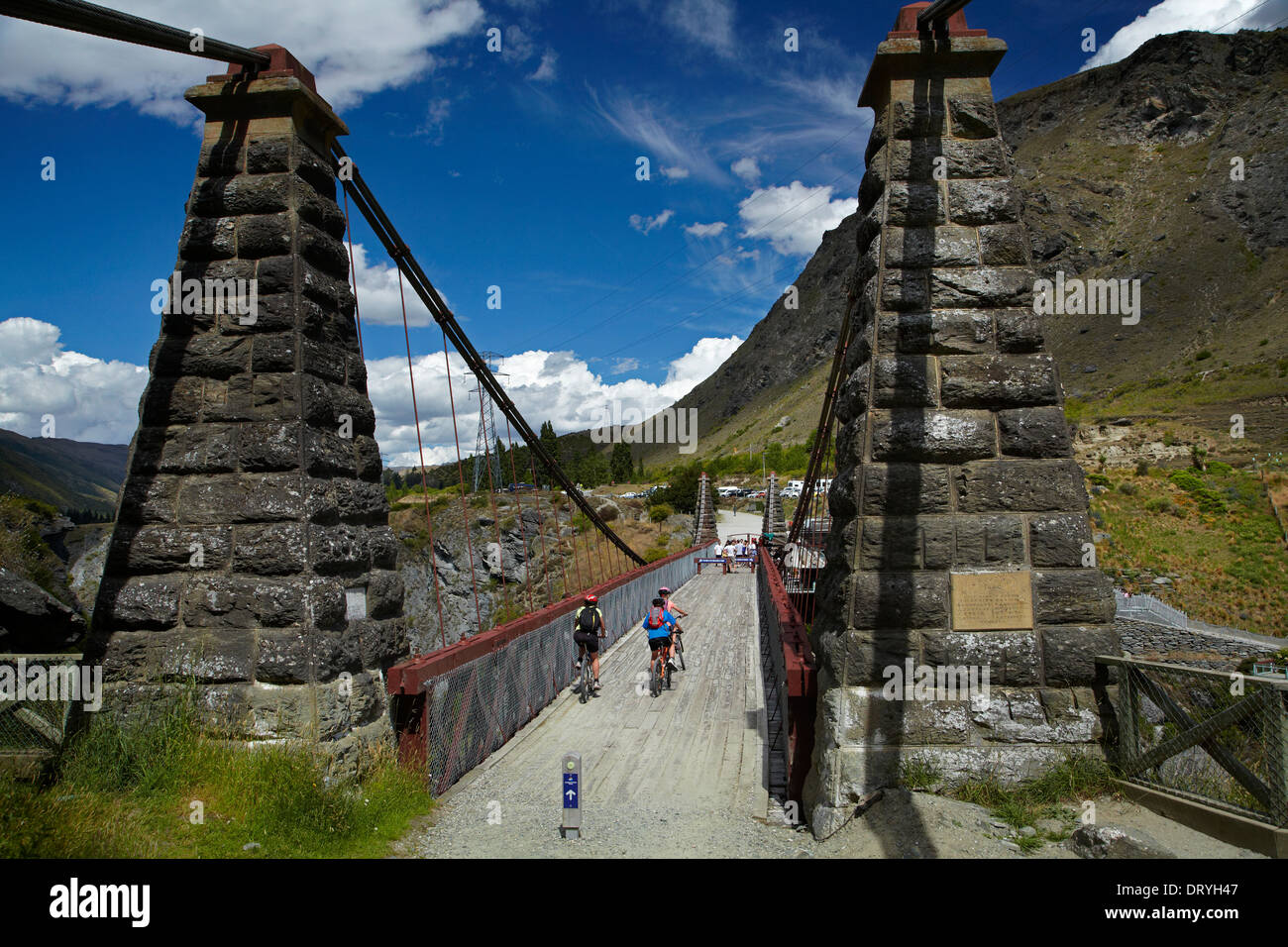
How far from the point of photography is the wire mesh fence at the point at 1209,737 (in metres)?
3.42

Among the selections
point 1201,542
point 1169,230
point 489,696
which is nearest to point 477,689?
point 489,696

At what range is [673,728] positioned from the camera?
8.67 meters

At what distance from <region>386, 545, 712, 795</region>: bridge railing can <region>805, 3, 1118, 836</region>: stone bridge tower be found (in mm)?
2802

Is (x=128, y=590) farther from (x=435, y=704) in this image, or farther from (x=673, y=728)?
(x=673, y=728)

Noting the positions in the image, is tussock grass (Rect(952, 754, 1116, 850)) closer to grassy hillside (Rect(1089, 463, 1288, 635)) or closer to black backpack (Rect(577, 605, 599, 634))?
black backpack (Rect(577, 605, 599, 634))

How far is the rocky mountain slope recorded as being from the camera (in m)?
59.2

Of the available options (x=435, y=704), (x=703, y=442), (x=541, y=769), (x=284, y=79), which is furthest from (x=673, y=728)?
(x=703, y=442)

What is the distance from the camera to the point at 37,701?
4406 mm

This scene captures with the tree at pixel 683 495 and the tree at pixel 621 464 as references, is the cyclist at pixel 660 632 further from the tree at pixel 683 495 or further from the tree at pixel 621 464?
the tree at pixel 621 464

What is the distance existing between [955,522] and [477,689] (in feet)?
14.7

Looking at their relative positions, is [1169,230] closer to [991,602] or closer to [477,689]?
[991,602]

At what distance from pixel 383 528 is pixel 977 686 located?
4.01 metres

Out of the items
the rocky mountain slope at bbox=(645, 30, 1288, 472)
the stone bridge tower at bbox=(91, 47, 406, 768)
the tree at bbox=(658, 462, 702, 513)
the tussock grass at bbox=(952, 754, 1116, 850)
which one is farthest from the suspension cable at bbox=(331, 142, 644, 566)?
the rocky mountain slope at bbox=(645, 30, 1288, 472)
